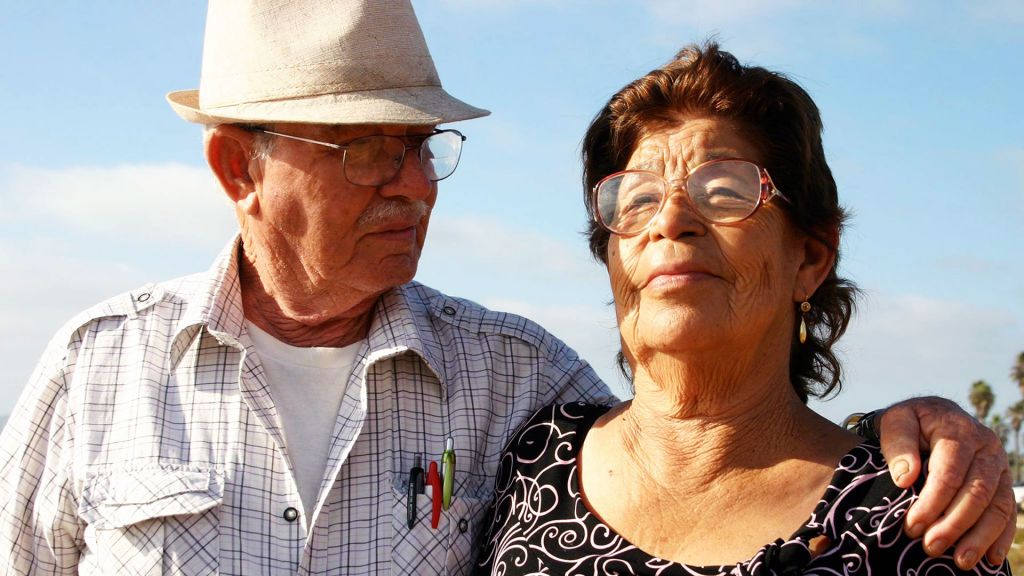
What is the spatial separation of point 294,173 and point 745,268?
1754mm

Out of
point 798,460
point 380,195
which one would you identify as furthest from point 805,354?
point 380,195

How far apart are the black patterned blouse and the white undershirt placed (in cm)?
64

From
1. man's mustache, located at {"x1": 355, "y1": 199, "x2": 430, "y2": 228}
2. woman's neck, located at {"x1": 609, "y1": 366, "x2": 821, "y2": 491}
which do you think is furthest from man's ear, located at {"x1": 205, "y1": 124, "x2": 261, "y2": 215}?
woman's neck, located at {"x1": 609, "y1": 366, "x2": 821, "y2": 491}

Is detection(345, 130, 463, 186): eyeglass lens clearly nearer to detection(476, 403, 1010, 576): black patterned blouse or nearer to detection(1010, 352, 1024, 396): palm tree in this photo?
detection(476, 403, 1010, 576): black patterned blouse

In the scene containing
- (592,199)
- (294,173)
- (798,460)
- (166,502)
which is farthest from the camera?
(294,173)

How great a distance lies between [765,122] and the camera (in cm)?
340

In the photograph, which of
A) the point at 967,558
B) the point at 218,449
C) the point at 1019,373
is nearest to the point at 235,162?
the point at 218,449

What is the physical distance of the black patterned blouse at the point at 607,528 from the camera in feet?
9.80

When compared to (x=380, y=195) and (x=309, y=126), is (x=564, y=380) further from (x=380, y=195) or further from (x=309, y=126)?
(x=309, y=126)

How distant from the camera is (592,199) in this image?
3.86 meters

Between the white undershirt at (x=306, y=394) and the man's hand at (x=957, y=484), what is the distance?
1897 mm

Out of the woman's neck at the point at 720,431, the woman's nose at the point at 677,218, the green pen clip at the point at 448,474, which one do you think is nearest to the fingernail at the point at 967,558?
the woman's neck at the point at 720,431

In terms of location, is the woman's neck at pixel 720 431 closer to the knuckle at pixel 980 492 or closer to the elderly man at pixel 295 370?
the knuckle at pixel 980 492

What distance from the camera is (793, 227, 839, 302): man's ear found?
3480 millimetres
